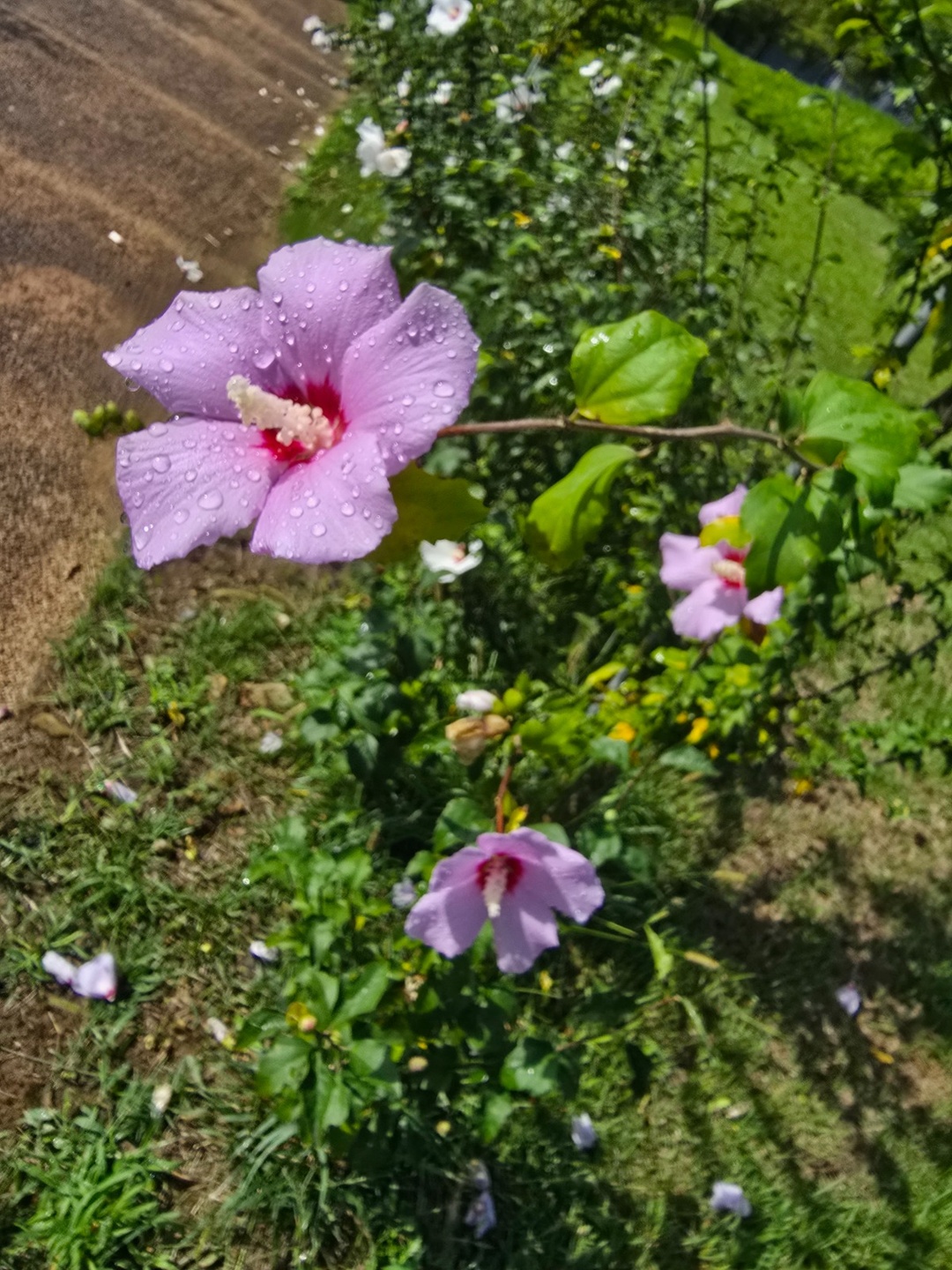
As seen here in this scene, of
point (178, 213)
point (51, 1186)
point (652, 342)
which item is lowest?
point (51, 1186)

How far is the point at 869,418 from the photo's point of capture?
Answer: 34.6 inches

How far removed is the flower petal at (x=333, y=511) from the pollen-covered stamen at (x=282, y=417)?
0.21 ft

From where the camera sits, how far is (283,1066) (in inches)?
53.7

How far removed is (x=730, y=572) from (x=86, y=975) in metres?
1.48

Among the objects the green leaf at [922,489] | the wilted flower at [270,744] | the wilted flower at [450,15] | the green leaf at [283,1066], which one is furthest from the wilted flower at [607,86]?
the green leaf at [283,1066]

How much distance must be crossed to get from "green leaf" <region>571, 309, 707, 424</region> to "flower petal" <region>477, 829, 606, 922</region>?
61 centimetres

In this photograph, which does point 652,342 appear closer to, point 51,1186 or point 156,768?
point 156,768

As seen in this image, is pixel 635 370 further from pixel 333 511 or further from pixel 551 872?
pixel 551 872

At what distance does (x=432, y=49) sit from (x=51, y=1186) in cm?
303

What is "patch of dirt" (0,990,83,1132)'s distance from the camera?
172cm

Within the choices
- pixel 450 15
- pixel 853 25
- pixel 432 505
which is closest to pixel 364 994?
pixel 432 505

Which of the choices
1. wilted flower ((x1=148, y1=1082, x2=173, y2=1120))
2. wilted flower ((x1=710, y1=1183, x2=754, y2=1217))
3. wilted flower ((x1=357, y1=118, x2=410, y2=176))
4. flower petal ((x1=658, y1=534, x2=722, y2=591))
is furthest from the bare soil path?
wilted flower ((x1=710, y1=1183, x2=754, y2=1217))

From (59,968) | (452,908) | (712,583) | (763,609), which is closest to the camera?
(452,908)

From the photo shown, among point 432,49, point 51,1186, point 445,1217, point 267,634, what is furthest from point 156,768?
point 432,49
